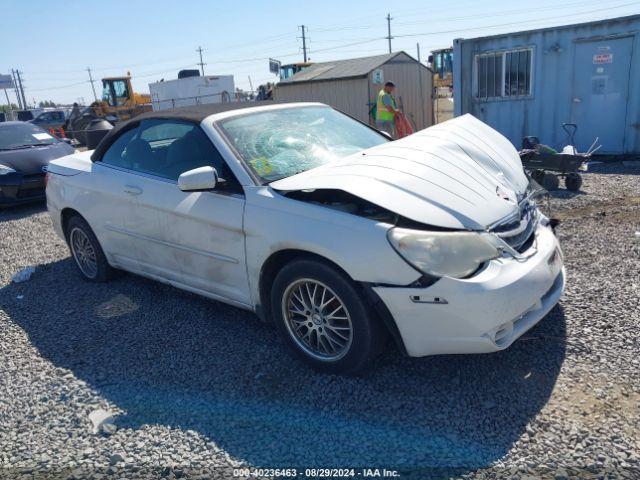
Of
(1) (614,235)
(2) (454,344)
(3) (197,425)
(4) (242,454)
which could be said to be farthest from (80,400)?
(1) (614,235)

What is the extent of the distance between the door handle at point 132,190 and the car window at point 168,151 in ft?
0.51

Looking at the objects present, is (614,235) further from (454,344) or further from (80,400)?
(80,400)

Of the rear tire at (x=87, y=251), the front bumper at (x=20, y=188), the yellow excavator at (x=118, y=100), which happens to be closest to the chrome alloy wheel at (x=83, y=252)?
the rear tire at (x=87, y=251)

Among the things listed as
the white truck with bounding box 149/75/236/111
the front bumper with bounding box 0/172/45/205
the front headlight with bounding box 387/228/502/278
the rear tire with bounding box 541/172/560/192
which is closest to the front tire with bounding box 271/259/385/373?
the front headlight with bounding box 387/228/502/278

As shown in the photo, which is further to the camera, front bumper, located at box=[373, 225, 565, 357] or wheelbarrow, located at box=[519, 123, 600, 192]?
wheelbarrow, located at box=[519, 123, 600, 192]

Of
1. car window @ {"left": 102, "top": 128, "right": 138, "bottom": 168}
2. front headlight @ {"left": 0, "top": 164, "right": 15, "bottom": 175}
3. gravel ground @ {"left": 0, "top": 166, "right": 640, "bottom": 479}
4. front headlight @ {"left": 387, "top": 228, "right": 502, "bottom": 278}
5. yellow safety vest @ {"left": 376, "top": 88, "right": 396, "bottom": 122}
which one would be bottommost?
gravel ground @ {"left": 0, "top": 166, "right": 640, "bottom": 479}

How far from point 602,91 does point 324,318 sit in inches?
380

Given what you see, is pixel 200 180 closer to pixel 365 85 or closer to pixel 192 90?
pixel 365 85

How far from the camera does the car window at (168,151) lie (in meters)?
3.64

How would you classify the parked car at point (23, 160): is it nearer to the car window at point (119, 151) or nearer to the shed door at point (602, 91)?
the car window at point (119, 151)

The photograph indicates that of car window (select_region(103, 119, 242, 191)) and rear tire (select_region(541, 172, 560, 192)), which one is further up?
car window (select_region(103, 119, 242, 191))

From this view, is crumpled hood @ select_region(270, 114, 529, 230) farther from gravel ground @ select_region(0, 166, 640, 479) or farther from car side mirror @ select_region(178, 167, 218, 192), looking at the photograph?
gravel ground @ select_region(0, 166, 640, 479)

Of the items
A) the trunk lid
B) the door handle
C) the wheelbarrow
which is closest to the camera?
the door handle

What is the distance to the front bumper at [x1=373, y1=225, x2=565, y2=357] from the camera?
102 inches
